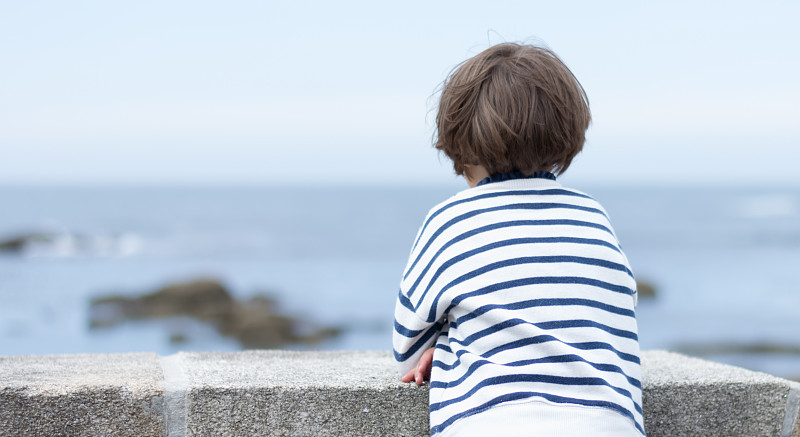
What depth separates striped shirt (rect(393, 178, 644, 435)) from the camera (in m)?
1.57

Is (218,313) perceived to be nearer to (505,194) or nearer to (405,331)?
(405,331)

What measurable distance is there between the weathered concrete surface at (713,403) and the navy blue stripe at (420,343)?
630mm

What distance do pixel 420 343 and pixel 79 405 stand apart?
0.87 meters

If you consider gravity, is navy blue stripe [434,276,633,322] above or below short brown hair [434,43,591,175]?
below

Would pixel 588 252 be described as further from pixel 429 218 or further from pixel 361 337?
pixel 361 337

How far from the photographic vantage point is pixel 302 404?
1847mm

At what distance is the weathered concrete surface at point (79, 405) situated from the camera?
1.75 m

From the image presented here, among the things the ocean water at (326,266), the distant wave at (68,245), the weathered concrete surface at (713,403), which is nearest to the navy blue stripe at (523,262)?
the weathered concrete surface at (713,403)

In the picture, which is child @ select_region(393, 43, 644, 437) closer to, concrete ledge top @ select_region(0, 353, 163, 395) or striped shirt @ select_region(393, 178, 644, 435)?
striped shirt @ select_region(393, 178, 644, 435)

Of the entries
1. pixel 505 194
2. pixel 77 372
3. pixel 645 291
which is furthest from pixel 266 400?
pixel 645 291

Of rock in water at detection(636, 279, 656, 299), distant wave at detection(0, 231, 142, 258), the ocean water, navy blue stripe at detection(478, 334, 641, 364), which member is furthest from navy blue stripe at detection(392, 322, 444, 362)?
distant wave at detection(0, 231, 142, 258)

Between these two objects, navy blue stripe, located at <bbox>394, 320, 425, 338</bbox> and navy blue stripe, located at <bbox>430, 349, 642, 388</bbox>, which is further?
navy blue stripe, located at <bbox>394, 320, 425, 338</bbox>

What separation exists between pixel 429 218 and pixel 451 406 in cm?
47

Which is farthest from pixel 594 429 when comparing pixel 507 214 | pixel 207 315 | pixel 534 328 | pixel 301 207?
pixel 301 207
